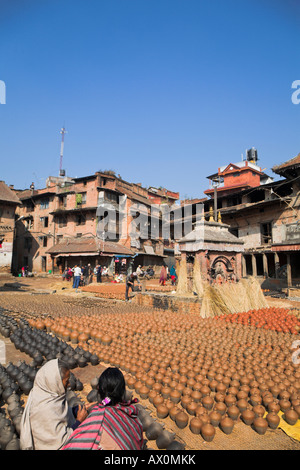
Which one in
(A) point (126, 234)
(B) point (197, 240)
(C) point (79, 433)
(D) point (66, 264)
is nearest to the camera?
(C) point (79, 433)

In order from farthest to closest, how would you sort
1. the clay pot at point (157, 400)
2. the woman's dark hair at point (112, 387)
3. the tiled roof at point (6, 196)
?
1. the tiled roof at point (6, 196)
2. the clay pot at point (157, 400)
3. the woman's dark hair at point (112, 387)

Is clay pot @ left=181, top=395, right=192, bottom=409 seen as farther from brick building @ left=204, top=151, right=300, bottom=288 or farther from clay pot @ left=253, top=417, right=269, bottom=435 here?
brick building @ left=204, top=151, right=300, bottom=288

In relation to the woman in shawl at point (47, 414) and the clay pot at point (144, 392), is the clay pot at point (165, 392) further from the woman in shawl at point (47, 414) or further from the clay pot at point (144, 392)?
the woman in shawl at point (47, 414)

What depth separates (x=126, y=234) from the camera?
111 feet

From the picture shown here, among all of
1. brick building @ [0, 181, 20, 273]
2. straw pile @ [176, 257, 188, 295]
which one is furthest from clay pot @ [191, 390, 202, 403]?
brick building @ [0, 181, 20, 273]

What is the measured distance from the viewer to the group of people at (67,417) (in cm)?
233

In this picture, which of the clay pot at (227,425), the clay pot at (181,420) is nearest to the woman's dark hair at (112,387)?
the clay pot at (181,420)

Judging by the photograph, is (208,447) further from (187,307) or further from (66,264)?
(66,264)

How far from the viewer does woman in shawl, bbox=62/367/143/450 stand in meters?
2.25

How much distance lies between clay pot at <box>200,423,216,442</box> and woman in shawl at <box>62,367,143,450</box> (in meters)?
1.19

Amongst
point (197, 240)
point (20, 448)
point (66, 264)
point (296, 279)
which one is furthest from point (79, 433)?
point (66, 264)

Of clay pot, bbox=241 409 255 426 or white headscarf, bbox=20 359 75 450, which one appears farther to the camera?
clay pot, bbox=241 409 255 426

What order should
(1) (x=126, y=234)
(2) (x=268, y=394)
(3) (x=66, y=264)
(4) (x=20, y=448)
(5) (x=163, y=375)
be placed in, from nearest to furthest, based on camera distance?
(4) (x=20, y=448) < (2) (x=268, y=394) < (5) (x=163, y=375) < (3) (x=66, y=264) < (1) (x=126, y=234)

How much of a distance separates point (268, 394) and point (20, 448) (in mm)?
3353
